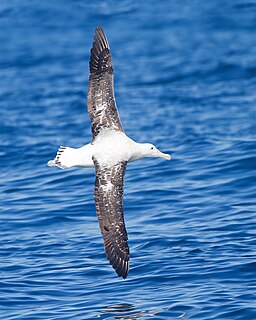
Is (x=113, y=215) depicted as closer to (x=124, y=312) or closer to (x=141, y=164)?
(x=124, y=312)

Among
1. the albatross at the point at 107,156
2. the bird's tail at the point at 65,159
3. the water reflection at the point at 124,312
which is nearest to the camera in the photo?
the water reflection at the point at 124,312

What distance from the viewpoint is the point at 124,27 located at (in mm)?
26203

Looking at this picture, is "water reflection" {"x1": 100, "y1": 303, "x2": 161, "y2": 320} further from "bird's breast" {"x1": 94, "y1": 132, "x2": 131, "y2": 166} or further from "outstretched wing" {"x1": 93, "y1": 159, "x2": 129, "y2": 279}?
"bird's breast" {"x1": 94, "y1": 132, "x2": 131, "y2": 166}

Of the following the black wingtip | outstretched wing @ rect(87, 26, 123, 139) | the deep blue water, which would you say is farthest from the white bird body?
the deep blue water

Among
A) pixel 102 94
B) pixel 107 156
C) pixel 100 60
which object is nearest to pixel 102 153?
pixel 107 156

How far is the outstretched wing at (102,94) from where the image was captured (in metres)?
12.9

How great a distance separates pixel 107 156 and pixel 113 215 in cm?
88

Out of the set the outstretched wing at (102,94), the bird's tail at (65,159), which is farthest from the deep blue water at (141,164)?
the outstretched wing at (102,94)

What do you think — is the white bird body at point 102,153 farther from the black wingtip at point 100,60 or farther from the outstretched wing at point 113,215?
the black wingtip at point 100,60

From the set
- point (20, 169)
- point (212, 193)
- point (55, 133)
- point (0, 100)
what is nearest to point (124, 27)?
point (0, 100)

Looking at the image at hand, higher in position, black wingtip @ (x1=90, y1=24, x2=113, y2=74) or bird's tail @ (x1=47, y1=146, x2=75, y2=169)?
black wingtip @ (x1=90, y1=24, x2=113, y2=74)

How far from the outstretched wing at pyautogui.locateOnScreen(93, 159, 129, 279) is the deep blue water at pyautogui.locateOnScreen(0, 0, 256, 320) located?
468mm

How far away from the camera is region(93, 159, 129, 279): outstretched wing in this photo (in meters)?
11.8

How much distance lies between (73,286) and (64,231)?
2127 millimetres
